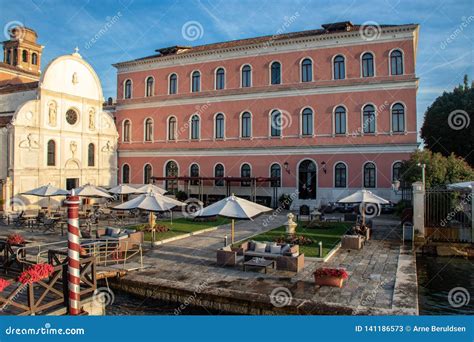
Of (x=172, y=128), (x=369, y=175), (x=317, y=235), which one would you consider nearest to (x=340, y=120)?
(x=369, y=175)

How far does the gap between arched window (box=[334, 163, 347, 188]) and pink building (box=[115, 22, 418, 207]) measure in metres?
0.07

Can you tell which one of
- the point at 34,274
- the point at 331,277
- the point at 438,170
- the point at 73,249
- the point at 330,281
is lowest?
the point at 330,281

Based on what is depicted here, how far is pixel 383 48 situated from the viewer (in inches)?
1040

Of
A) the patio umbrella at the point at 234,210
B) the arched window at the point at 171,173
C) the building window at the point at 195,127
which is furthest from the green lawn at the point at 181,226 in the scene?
the building window at the point at 195,127

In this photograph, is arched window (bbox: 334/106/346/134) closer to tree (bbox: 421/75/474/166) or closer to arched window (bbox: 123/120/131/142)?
tree (bbox: 421/75/474/166)

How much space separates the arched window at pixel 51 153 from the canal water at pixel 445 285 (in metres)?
25.0

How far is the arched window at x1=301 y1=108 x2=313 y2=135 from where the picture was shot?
28359 mm

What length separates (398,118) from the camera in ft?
85.9

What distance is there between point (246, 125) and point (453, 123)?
18.5 meters

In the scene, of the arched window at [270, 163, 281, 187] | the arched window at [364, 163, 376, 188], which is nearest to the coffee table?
the arched window at [364, 163, 376, 188]

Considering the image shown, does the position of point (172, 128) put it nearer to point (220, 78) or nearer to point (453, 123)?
point (220, 78)

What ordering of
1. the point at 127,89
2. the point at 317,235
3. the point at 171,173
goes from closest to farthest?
the point at 317,235 → the point at 171,173 → the point at 127,89

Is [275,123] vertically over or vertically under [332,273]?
over
